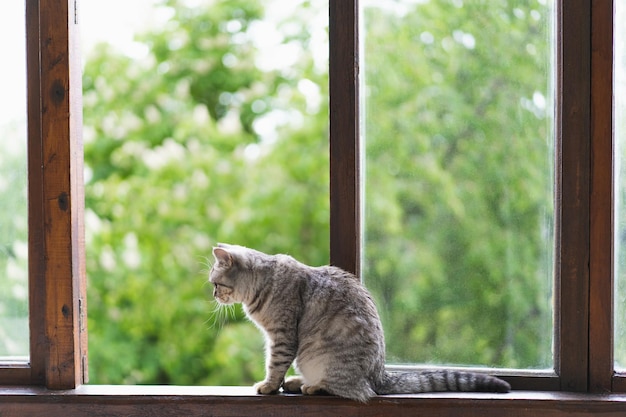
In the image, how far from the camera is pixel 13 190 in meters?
2.19

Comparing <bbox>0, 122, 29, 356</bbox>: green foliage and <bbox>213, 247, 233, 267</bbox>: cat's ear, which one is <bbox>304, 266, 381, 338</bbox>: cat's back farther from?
<bbox>0, 122, 29, 356</bbox>: green foliage

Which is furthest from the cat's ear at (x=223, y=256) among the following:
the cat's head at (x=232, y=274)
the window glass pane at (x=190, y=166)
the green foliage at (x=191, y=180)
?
the window glass pane at (x=190, y=166)

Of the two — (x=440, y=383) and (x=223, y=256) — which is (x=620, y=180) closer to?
(x=440, y=383)

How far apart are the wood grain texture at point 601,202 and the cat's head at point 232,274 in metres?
1.05

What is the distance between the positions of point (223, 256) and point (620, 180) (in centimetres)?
124

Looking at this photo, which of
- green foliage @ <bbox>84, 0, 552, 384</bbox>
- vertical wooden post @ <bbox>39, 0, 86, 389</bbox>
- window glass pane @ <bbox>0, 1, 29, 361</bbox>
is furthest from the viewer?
green foliage @ <bbox>84, 0, 552, 384</bbox>

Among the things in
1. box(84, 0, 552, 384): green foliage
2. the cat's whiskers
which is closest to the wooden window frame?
the cat's whiskers

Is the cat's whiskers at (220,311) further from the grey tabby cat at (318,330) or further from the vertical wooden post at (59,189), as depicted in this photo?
the vertical wooden post at (59,189)

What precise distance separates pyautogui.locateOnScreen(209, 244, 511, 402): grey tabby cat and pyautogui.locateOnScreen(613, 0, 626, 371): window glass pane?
398 mm

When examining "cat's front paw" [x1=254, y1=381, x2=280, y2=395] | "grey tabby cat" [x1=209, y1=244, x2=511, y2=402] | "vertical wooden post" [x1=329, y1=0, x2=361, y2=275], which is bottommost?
"cat's front paw" [x1=254, y1=381, x2=280, y2=395]

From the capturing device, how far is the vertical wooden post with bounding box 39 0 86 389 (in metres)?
2.07

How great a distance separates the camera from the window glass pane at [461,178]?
212 centimetres

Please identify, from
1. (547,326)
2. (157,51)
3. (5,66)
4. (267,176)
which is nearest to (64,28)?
(5,66)

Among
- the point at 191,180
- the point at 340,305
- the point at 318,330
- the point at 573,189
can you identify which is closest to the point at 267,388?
the point at 318,330
